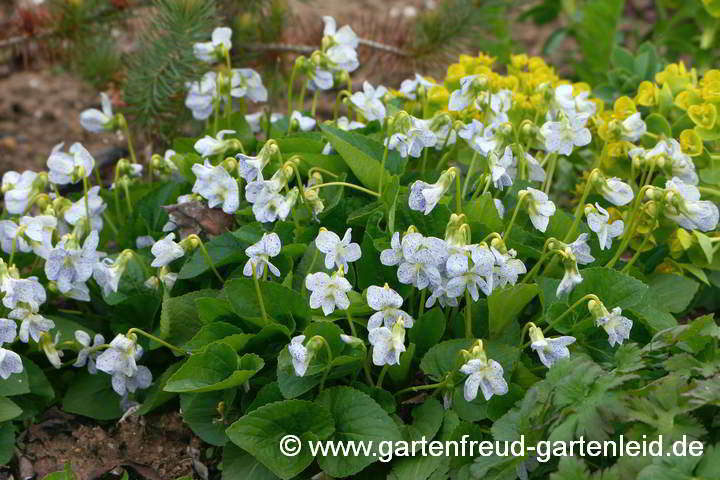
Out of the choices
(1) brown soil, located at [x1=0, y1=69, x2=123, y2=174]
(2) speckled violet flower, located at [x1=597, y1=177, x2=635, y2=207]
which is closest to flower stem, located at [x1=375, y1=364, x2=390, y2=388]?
(2) speckled violet flower, located at [x1=597, y1=177, x2=635, y2=207]

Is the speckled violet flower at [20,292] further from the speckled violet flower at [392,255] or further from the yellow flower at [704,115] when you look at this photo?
the yellow flower at [704,115]

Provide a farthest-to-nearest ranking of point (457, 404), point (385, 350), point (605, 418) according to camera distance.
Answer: point (457, 404) < point (385, 350) < point (605, 418)

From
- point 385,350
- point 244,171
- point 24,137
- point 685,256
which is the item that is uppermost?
point 244,171

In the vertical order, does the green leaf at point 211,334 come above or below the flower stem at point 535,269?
below

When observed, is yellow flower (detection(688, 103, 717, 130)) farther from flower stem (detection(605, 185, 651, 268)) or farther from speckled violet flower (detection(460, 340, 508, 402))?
speckled violet flower (detection(460, 340, 508, 402))

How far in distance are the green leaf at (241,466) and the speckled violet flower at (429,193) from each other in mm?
599

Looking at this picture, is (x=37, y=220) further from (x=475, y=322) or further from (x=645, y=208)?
(x=645, y=208)

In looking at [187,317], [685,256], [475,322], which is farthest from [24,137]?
[685,256]

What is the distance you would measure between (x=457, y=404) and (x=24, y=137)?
2.36 metres

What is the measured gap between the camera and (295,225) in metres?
2.00

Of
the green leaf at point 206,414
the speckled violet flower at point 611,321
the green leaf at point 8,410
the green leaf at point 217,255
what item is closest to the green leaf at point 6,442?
the green leaf at point 8,410

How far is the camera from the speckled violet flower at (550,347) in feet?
5.49

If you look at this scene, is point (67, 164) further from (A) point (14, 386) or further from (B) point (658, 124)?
(B) point (658, 124)

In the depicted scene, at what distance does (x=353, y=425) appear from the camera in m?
1.74
